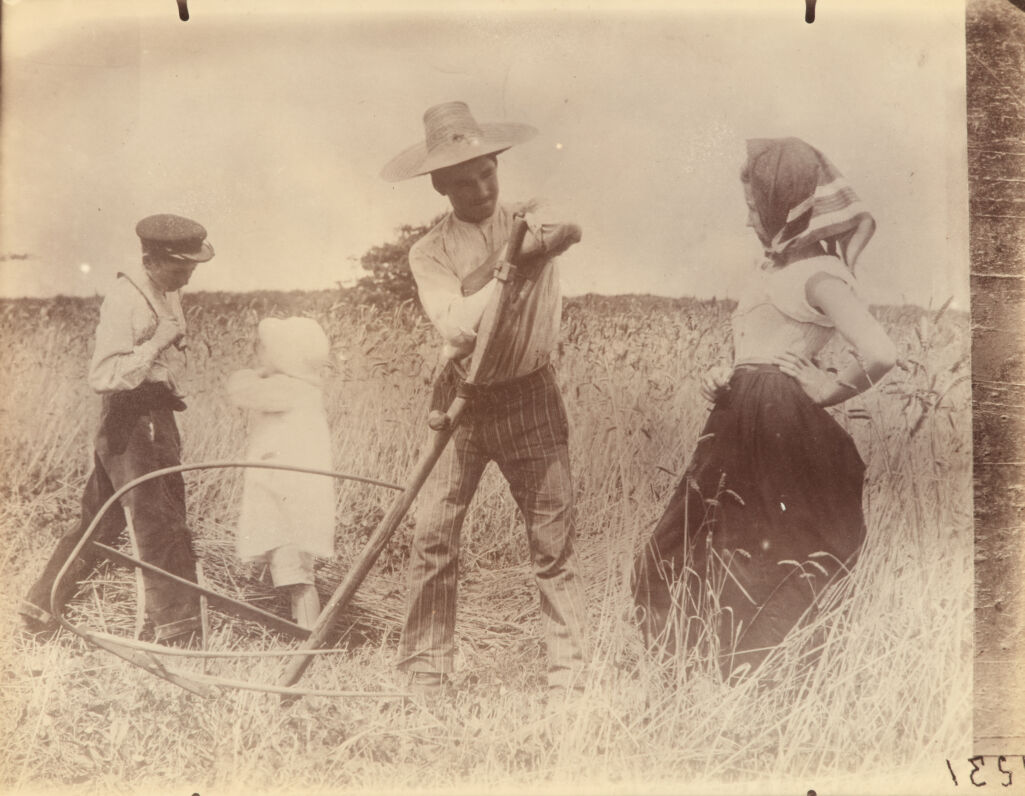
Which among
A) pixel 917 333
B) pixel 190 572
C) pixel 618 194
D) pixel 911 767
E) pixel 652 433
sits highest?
pixel 618 194

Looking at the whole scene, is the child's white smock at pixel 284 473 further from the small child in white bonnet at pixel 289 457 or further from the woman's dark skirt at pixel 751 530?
the woman's dark skirt at pixel 751 530

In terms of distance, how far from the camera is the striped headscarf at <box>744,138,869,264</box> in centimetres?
369

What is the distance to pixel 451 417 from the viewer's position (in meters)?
3.52

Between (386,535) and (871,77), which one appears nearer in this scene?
(386,535)

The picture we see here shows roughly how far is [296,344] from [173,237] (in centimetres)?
63

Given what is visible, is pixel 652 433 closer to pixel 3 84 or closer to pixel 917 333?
pixel 917 333

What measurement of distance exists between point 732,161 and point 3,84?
290 cm

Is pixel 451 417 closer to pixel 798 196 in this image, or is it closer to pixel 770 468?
pixel 770 468

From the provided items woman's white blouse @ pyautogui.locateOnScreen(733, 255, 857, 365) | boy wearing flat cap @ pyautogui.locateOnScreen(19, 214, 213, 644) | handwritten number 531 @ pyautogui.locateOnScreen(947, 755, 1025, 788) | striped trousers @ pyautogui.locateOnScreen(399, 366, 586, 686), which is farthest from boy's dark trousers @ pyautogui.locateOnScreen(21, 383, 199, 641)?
handwritten number 531 @ pyautogui.locateOnScreen(947, 755, 1025, 788)

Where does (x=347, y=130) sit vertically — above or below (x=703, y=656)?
above

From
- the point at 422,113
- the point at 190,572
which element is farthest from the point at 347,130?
the point at 190,572

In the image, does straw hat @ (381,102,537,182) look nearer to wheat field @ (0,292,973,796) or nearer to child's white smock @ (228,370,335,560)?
wheat field @ (0,292,973,796)

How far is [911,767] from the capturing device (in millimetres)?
3711

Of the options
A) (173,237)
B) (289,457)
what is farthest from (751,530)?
(173,237)
